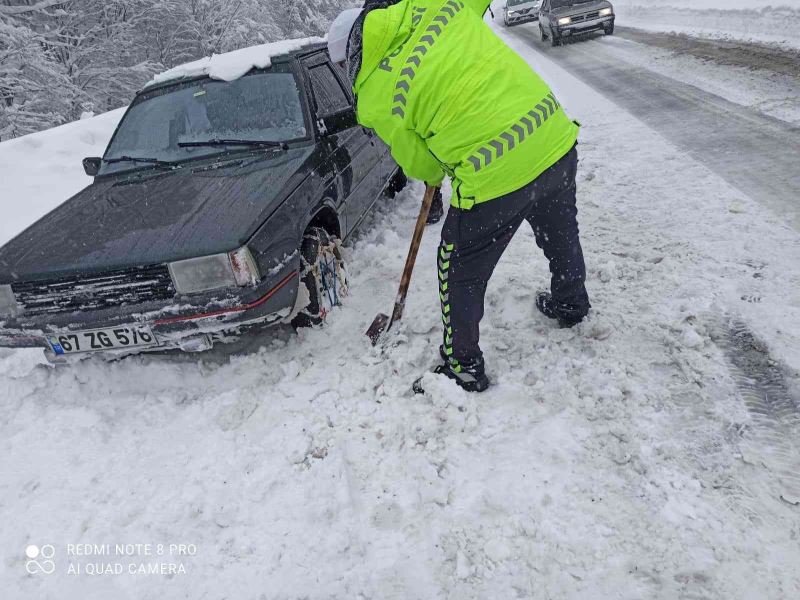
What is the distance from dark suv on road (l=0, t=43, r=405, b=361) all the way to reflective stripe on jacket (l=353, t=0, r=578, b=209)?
1.10 meters

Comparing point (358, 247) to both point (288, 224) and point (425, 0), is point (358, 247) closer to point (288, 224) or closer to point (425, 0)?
point (288, 224)

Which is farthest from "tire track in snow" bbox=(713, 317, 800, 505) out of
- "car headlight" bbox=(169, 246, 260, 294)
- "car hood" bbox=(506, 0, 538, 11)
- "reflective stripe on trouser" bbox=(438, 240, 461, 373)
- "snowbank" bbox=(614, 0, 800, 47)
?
"car hood" bbox=(506, 0, 538, 11)

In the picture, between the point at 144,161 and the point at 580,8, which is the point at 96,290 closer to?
the point at 144,161

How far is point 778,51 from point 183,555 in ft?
39.6

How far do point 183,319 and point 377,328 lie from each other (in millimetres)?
1209

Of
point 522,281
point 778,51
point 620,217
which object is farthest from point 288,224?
point 778,51

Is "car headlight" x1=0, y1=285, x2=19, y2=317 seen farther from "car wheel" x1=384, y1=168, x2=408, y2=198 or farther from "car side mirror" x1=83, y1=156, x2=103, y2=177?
"car wheel" x1=384, y1=168, x2=408, y2=198

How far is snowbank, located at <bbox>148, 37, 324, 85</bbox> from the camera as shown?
13.7ft

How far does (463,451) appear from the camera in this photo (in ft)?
8.39

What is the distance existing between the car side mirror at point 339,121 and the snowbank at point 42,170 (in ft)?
14.2

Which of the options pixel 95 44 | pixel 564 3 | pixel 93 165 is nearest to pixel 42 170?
pixel 93 165

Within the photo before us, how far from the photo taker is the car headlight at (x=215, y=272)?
291 centimetres

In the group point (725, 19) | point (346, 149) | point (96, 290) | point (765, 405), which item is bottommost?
point (725, 19)

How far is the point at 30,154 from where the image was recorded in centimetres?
782
